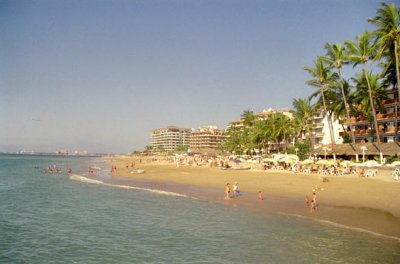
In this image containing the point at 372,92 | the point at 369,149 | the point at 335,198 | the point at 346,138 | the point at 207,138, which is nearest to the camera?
the point at 335,198

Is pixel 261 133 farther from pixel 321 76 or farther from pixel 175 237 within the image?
pixel 175 237

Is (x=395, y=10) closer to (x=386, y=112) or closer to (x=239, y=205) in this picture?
(x=386, y=112)

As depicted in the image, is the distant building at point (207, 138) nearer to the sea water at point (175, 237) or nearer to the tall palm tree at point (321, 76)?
the tall palm tree at point (321, 76)

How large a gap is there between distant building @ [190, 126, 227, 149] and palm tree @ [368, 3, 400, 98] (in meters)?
134

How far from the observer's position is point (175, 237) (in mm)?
15273

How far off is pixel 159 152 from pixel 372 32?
5565 inches

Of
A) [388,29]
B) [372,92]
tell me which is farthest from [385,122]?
[388,29]

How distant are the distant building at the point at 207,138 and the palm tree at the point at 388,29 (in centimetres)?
13448

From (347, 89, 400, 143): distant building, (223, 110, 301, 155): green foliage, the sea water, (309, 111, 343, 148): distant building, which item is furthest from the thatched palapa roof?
the sea water

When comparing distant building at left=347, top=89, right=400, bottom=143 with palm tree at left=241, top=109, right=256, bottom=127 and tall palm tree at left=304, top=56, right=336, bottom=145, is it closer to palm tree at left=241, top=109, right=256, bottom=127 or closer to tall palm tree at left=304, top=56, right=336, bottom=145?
tall palm tree at left=304, top=56, right=336, bottom=145

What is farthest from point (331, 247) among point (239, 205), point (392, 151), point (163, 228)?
point (392, 151)

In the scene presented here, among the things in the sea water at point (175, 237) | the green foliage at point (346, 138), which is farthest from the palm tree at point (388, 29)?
the sea water at point (175, 237)

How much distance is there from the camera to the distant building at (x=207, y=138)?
17450 cm

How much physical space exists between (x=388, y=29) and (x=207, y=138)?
138 metres
